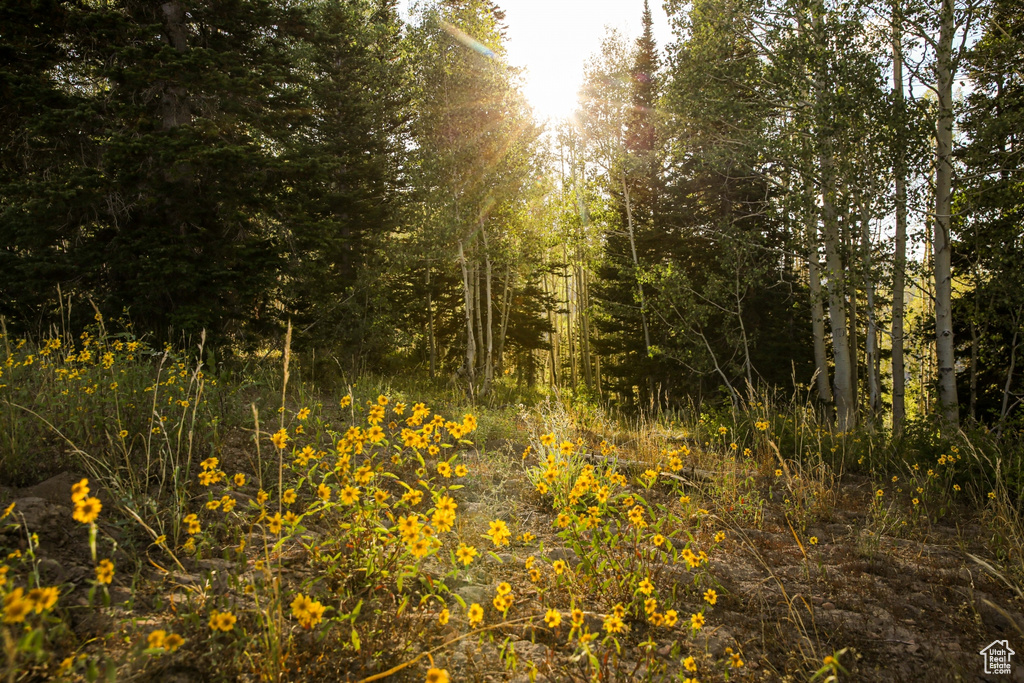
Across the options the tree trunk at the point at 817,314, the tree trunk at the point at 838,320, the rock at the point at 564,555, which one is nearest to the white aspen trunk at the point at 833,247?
the tree trunk at the point at 838,320

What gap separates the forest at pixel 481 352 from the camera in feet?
6.51

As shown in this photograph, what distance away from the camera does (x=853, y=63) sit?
7043 mm

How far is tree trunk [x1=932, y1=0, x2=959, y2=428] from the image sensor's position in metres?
6.43

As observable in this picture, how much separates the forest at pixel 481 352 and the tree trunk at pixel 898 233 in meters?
0.05

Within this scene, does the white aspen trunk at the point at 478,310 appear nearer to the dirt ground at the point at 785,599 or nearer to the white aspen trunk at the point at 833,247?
the white aspen trunk at the point at 833,247

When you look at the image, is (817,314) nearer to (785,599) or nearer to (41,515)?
(785,599)

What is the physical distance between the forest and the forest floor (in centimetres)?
2

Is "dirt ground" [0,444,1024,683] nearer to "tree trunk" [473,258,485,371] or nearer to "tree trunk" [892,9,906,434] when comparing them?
"tree trunk" [892,9,906,434]

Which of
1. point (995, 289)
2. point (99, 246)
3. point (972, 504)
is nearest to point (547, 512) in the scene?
point (972, 504)

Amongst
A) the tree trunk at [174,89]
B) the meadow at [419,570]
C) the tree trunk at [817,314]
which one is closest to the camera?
the meadow at [419,570]

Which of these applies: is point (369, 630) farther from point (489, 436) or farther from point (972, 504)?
point (972, 504)

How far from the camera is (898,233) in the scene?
7000mm

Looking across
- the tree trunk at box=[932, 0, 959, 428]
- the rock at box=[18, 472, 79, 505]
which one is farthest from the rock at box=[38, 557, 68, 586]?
the tree trunk at box=[932, 0, 959, 428]

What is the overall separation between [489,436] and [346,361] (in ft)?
17.5
